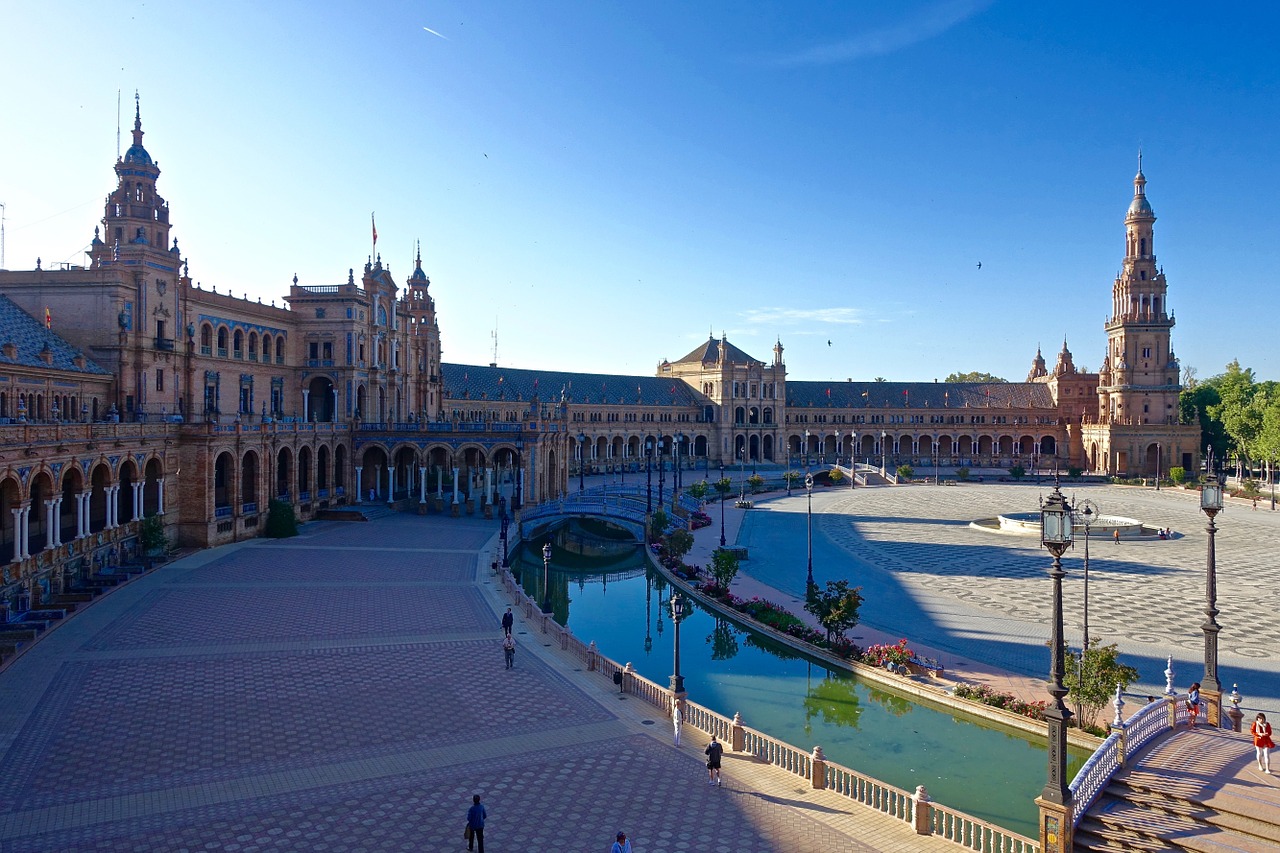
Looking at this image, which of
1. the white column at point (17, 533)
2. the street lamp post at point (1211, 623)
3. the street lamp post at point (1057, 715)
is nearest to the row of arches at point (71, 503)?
the white column at point (17, 533)

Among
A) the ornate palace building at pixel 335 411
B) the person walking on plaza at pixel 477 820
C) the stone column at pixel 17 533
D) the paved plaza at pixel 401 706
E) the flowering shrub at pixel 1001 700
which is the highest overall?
the ornate palace building at pixel 335 411

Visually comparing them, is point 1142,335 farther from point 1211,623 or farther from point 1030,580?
point 1211,623

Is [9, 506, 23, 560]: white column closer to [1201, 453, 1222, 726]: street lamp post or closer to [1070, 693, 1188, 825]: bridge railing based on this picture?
[1070, 693, 1188, 825]: bridge railing

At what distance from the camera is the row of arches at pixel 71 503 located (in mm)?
32156

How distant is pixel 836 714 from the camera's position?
2612 centimetres

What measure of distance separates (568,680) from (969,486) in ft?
257

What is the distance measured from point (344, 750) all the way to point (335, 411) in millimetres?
46836

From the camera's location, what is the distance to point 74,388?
1711 inches

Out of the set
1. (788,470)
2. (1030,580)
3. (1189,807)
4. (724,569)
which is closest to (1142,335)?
(788,470)

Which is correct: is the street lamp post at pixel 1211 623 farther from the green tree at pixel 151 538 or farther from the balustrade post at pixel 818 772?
the green tree at pixel 151 538

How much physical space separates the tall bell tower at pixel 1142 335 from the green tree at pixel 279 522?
94.8 metres

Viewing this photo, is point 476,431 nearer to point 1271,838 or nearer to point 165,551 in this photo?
point 165,551

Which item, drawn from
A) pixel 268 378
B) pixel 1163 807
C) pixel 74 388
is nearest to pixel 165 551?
pixel 74 388

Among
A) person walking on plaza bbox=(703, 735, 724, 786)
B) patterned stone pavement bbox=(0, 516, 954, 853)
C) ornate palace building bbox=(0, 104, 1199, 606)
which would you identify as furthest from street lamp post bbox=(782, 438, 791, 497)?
person walking on plaza bbox=(703, 735, 724, 786)
